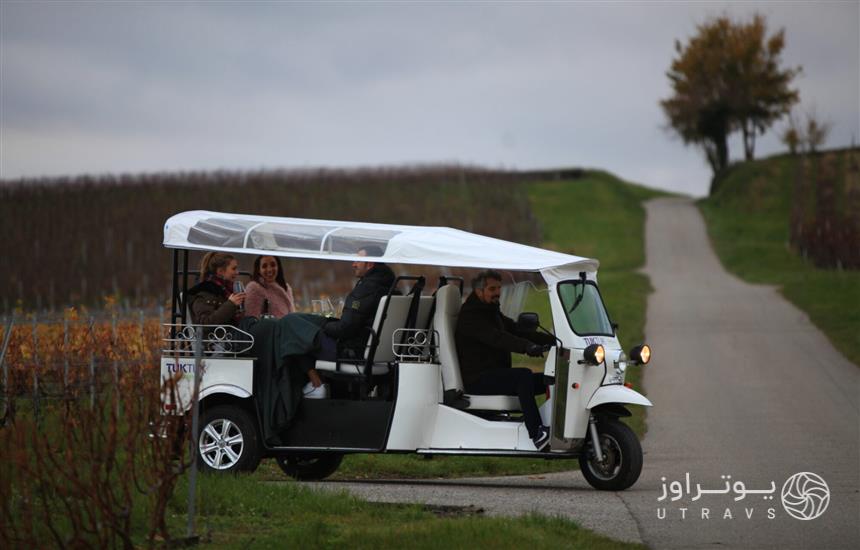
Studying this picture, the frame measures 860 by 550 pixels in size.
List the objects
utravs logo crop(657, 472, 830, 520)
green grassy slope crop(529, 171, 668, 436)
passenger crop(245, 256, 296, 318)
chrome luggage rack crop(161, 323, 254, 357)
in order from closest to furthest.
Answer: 1. utravs logo crop(657, 472, 830, 520)
2. chrome luggage rack crop(161, 323, 254, 357)
3. passenger crop(245, 256, 296, 318)
4. green grassy slope crop(529, 171, 668, 436)

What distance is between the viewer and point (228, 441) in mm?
13203

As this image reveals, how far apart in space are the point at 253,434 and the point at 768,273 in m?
39.9

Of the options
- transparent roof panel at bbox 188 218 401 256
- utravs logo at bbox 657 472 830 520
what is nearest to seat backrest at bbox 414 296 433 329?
transparent roof panel at bbox 188 218 401 256

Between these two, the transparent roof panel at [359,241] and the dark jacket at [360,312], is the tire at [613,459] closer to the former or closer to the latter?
the dark jacket at [360,312]

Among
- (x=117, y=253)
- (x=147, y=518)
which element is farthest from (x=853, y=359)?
(x=117, y=253)

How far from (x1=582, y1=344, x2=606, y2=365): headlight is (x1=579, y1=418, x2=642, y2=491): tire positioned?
2.28 feet

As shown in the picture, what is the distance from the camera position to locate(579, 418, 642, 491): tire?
12906 mm

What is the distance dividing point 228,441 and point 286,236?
2.14 meters

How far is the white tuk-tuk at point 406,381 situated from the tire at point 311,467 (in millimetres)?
1057

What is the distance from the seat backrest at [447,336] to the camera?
13.3m

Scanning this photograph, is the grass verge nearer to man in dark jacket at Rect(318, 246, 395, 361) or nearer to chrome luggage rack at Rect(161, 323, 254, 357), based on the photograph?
chrome luggage rack at Rect(161, 323, 254, 357)

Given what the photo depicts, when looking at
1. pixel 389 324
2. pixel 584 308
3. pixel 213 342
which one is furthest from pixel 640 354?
pixel 213 342

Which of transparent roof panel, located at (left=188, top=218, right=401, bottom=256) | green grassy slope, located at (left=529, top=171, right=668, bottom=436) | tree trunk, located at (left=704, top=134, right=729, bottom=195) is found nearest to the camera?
transparent roof panel, located at (left=188, top=218, right=401, bottom=256)

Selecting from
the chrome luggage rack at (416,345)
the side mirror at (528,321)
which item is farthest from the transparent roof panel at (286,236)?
the side mirror at (528,321)
